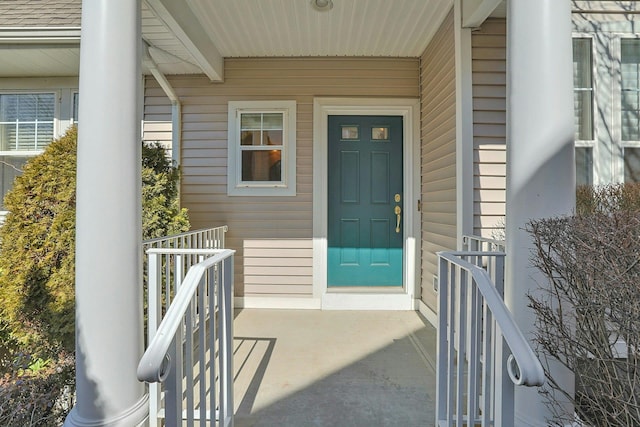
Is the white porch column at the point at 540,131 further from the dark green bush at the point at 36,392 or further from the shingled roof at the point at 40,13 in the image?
the shingled roof at the point at 40,13

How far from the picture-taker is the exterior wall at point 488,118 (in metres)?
2.94

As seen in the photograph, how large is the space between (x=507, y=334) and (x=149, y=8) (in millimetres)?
3031

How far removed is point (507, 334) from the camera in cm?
111

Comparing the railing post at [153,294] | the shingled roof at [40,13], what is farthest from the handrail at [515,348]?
the shingled roof at [40,13]

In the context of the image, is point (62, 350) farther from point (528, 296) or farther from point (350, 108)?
point (350, 108)

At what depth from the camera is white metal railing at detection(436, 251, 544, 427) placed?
109 cm

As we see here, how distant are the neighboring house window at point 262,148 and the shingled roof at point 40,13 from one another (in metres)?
1.61

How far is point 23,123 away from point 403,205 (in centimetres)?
444

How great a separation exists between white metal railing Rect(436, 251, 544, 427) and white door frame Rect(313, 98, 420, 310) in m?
1.92

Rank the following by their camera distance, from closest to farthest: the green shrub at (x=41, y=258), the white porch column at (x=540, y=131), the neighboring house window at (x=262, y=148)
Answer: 1. the white porch column at (x=540, y=131)
2. the green shrub at (x=41, y=258)
3. the neighboring house window at (x=262, y=148)

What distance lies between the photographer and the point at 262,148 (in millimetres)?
4117

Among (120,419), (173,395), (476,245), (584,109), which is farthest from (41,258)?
(584,109)

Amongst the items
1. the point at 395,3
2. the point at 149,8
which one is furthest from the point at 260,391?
the point at 395,3

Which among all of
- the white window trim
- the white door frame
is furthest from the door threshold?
the white window trim
